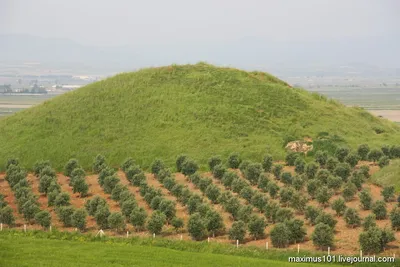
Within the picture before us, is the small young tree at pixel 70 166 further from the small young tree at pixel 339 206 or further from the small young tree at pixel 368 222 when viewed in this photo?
the small young tree at pixel 368 222

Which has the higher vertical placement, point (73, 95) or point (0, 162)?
point (73, 95)

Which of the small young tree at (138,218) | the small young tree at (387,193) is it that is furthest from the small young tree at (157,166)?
the small young tree at (387,193)

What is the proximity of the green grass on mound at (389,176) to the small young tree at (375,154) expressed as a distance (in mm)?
3635

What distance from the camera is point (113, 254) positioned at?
70.3ft

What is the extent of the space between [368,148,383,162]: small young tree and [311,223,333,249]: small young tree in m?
18.9

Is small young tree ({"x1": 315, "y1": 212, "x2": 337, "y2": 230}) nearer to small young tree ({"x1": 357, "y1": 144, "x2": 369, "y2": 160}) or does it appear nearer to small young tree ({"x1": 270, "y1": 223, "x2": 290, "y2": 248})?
small young tree ({"x1": 270, "y1": 223, "x2": 290, "y2": 248})

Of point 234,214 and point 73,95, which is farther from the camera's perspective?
point 73,95

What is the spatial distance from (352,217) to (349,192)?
497cm

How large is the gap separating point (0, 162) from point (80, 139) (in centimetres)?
649

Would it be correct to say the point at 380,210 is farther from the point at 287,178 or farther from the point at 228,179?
the point at 228,179

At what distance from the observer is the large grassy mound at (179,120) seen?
44.9 metres

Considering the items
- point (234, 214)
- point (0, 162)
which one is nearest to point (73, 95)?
point (0, 162)

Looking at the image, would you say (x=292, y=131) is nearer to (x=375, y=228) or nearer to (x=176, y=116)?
(x=176, y=116)

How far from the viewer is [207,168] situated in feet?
136
